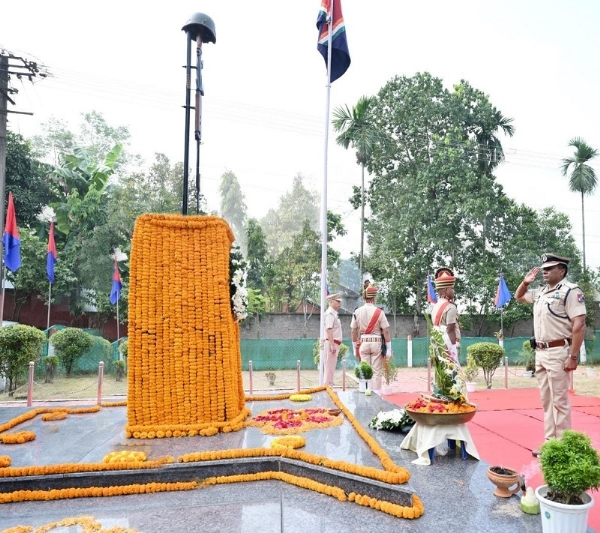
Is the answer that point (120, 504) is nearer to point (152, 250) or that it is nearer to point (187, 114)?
point (152, 250)

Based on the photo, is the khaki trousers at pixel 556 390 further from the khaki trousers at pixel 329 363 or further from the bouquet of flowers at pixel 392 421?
the khaki trousers at pixel 329 363

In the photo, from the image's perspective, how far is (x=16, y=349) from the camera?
10.0 m

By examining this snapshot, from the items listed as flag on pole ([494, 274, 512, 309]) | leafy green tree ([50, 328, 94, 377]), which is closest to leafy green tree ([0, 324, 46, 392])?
leafy green tree ([50, 328, 94, 377])

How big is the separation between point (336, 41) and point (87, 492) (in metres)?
8.59

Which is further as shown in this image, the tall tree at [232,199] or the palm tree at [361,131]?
the tall tree at [232,199]

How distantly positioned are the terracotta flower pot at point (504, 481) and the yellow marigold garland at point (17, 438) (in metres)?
4.49

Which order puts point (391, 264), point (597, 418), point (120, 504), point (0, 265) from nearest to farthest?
point (120, 504) → point (597, 418) → point (0, 265) → point (391, 264)

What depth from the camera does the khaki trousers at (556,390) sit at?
4.55m

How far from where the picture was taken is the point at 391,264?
789 inches

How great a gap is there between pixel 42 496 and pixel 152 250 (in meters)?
2.50

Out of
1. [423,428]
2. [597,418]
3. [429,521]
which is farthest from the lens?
[597,418]

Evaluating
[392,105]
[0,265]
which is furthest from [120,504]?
[392,105]

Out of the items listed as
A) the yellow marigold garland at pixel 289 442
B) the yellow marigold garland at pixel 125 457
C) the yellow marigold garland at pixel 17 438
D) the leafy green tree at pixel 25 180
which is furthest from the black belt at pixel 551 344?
the leafy green tree at pixel 25 180

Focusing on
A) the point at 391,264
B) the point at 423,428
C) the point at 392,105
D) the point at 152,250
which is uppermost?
the point at 392,105
